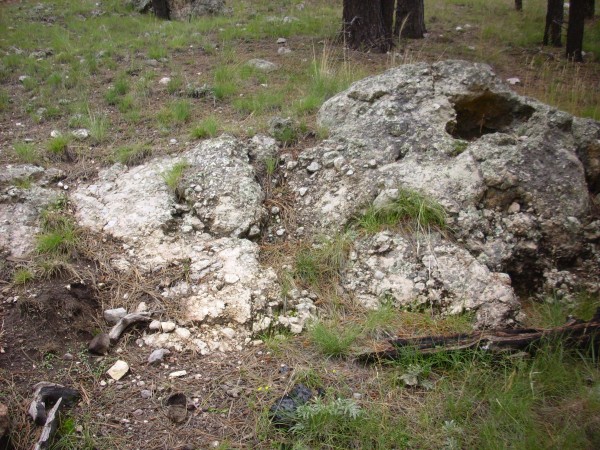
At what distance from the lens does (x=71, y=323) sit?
2830 millimetres

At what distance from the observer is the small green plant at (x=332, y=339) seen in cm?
269

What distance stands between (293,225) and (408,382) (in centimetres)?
158

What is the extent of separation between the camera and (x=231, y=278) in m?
3.05

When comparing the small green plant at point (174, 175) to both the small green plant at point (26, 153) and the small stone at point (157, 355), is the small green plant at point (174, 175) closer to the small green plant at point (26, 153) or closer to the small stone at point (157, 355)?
the small green plant at point (26, 153)

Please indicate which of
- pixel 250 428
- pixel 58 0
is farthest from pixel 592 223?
pixel 58 0

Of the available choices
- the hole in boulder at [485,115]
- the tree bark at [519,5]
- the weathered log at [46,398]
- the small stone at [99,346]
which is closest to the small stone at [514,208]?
the hole in boulder at [485,115]

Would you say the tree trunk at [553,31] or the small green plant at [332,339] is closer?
the small green plant at [332,339]

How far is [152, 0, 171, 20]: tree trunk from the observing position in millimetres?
9102

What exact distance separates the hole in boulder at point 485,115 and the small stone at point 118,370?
310 centimetres

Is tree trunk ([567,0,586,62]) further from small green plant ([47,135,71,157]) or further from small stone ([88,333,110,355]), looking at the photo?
small stone ([88,333,110,355])

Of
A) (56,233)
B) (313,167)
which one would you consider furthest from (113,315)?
(313,167)

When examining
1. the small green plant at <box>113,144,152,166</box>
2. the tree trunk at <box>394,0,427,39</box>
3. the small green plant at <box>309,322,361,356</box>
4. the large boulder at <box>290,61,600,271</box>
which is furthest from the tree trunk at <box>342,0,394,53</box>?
the small green plant at <box>309,322,361,356</box>

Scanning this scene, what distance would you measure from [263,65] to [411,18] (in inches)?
131

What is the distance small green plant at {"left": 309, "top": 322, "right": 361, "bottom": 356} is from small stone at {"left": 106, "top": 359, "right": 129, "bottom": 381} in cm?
105
